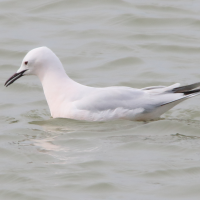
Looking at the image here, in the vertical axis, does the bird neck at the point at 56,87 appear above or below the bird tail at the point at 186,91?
above

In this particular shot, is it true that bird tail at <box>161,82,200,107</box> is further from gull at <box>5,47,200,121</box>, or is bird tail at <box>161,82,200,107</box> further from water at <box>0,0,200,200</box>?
water at <box>0,0,200,200</box>

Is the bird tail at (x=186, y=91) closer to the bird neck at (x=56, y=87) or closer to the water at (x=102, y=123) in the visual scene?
the water at (x=102, y=123)

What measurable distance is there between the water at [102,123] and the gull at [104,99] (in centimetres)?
14

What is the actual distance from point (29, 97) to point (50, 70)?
52.7 inches

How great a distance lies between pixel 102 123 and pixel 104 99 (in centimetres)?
32

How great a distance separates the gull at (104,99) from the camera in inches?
293

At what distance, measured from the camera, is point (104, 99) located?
293 inches

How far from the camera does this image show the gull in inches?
293

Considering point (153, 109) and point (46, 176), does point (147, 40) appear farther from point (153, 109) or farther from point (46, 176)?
point (46, 176)

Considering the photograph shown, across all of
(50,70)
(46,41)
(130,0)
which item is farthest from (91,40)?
(50,70)

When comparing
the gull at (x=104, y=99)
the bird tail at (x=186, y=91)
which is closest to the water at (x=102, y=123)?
the gull at (x=104, y=99)

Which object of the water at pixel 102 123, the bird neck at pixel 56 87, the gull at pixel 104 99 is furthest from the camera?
the bird neck at pixel 56 87

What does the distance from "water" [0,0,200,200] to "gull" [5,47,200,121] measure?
0.14m

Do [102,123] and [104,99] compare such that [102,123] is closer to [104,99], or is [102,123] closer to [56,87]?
[104,99]
